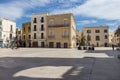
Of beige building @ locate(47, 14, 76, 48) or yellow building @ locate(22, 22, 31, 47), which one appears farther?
yellow building @ locate(22, 22, 31, 47)

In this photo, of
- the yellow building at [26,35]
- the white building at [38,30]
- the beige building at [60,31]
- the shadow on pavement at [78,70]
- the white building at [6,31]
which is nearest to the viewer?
the shadow on pavement at [78,70]

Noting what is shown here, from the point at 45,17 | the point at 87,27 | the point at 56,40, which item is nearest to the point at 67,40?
the point at 56,40

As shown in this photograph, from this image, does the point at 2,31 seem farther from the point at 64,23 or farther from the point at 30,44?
the point at 64,23

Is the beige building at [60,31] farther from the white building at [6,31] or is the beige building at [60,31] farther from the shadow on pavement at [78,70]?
the shadow on pavement at [78,70]

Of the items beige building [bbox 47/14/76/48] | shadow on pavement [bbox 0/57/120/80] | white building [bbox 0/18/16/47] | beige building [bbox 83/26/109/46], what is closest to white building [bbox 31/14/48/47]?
beige building [bbox 47/14/76/48]

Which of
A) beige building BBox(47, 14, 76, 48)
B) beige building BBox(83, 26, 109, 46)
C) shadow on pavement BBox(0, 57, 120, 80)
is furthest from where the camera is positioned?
beige building BBox(83, 26, 109, 46)

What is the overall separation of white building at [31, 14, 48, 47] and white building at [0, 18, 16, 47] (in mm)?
7635

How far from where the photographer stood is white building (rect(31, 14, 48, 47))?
5462 centimetres

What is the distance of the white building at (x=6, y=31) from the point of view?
54094 mm

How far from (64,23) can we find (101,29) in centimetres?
3064

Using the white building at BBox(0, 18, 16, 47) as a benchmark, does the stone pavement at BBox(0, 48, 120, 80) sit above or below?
below

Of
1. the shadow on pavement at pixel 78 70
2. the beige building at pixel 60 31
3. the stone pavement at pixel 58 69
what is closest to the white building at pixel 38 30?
the beige building at pixel 60 31

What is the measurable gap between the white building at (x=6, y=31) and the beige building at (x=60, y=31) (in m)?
13.9

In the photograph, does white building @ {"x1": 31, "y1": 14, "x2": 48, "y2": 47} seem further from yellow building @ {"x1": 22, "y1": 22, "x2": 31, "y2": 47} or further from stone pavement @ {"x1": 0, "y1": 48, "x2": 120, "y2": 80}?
stone pavement @ {"x1": 0, "y1": 48, "x2": 120, "y2": 80}
